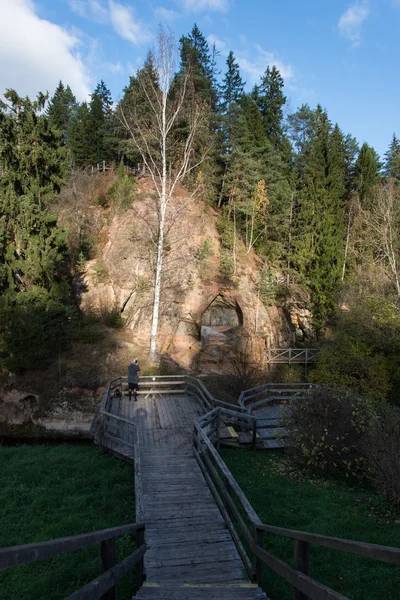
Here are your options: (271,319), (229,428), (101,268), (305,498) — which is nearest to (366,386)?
(229,428)

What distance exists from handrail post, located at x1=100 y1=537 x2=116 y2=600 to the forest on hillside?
14180mm

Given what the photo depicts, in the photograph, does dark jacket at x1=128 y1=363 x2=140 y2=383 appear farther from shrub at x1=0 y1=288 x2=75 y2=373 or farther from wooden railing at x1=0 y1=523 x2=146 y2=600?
wooden railing at x1=0 y1=523 x2=146 y2=600

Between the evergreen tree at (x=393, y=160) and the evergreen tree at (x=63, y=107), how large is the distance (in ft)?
124

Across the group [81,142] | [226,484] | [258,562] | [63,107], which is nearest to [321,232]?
[226,484]

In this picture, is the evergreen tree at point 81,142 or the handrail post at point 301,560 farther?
the evergreen tree at point 81,142

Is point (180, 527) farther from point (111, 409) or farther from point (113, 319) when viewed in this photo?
point (113, 319)

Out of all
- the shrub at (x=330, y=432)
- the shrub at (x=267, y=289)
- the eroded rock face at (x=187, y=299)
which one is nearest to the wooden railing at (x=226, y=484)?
the shrub at (x=330, y=432)

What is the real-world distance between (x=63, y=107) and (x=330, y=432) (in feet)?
183

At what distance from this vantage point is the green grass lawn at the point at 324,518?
16.8ft

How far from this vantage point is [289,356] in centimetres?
2242

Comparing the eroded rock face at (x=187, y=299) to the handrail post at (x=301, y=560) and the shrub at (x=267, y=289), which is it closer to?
the shrub at (x=267, y=289)

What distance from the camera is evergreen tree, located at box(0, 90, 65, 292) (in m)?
19.5

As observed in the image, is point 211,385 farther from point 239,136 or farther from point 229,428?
point 239,136

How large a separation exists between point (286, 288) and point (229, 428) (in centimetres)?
1606
